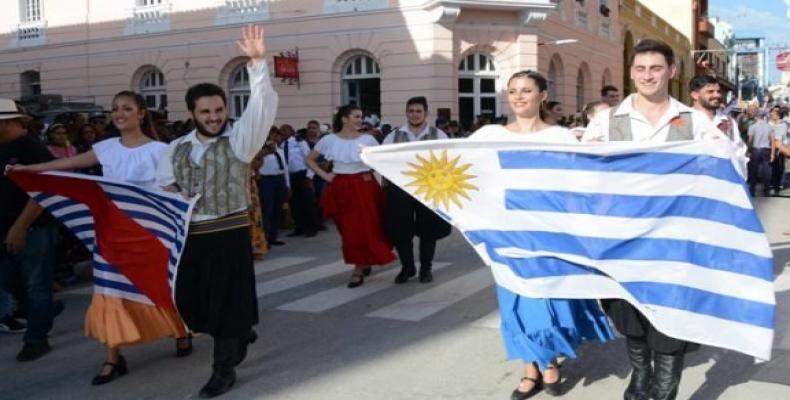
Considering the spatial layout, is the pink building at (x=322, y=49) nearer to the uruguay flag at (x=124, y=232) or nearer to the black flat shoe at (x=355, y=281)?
the black flat shoe at (x=355, y=281)

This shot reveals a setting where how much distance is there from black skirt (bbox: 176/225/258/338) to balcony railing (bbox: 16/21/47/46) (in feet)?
88.5

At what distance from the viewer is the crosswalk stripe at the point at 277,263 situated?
908 centimetres

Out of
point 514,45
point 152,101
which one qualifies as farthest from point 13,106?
point 152,101

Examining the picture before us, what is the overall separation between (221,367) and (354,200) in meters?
3.21

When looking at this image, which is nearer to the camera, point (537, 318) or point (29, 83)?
point (537, 318)

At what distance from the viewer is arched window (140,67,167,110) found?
85.3ft

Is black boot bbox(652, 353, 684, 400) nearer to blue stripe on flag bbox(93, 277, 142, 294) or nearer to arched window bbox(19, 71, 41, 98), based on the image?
blue stripe on flag bbox(93, 277, 142, 294)

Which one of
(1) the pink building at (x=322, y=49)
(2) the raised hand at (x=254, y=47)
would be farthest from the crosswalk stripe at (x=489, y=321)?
(1) the pink building at (x=322, y=49)

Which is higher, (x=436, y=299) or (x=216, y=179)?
(x=216, y=179)

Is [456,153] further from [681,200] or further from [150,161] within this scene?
[150,161]

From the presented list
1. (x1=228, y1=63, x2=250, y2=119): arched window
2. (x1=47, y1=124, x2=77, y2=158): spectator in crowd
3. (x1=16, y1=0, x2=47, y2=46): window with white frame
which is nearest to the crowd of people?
(x1=47, y1=124, x2=77, y2=158): spectator in crowd

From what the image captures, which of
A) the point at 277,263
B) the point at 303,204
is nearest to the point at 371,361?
the point at 277,263

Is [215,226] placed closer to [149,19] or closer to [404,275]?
[404,275]

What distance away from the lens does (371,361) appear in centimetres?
521
